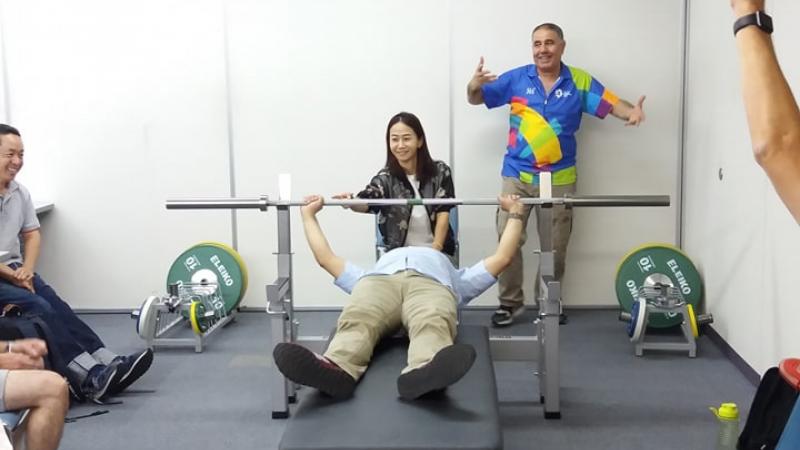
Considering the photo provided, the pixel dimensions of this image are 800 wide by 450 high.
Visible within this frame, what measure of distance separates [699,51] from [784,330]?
1.76 metres

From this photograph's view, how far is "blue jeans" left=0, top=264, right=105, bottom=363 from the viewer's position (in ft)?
11.5

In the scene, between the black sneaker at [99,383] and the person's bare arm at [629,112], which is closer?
the black sneaker at [99,383]

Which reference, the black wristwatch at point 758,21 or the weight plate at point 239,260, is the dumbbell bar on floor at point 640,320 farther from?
the black wristwatch at point 758,21

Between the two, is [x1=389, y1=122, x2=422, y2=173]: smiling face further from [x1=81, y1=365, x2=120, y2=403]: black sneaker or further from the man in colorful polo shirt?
[x1=81, y1=365, x2=120, y2=403]: black sneaker

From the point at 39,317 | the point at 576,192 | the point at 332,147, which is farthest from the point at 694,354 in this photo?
the point at 39,317

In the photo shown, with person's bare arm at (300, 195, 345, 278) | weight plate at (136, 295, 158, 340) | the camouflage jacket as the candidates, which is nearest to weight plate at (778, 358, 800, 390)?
person's bare arm at (300, 195, 345, 278)

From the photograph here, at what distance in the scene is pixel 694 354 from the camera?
3932 mm

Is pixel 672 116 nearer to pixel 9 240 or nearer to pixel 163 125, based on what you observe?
pixel 163 125

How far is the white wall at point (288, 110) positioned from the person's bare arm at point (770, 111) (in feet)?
11.4

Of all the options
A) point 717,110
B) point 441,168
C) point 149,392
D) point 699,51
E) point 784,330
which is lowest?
point 149,392

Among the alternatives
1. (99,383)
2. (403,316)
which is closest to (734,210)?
(403,316)

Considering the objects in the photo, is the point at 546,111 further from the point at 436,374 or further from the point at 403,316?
the point at 436,374

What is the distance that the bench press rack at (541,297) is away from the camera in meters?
3.12

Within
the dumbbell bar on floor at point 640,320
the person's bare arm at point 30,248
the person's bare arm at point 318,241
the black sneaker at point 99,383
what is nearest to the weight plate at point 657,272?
the dumbbell bar on floor at point 640,320
